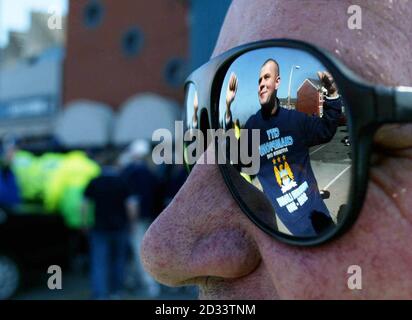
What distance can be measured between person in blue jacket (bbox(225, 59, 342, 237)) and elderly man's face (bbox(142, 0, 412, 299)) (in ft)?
0.15

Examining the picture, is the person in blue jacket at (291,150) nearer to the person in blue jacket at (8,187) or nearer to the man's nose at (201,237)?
the man's nose at (201,237)

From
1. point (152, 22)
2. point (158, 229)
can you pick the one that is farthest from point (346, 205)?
point (152, 22)

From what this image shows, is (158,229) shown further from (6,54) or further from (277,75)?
(6,54)

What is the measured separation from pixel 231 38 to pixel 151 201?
4.33 metres

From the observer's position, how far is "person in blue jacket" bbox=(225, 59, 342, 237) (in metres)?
0.88

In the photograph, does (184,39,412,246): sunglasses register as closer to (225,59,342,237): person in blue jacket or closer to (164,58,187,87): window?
(225,59,342,237): person in blue jacket

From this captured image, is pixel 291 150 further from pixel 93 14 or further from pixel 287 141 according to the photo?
pixel 93 14

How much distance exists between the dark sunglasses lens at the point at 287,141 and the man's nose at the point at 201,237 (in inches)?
2.0

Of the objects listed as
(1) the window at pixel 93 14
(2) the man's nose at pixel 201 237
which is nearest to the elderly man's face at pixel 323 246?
(2) the man's nose at pixel 201 237

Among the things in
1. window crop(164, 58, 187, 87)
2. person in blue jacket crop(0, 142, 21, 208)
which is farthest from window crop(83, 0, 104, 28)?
person in blue jacket crop(0, 142, 21, 208)

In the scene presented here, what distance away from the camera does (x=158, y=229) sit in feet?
3.52

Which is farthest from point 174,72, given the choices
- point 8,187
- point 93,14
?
point 8,187

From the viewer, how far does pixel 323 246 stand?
0.88m

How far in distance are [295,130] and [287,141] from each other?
0.9 inches
